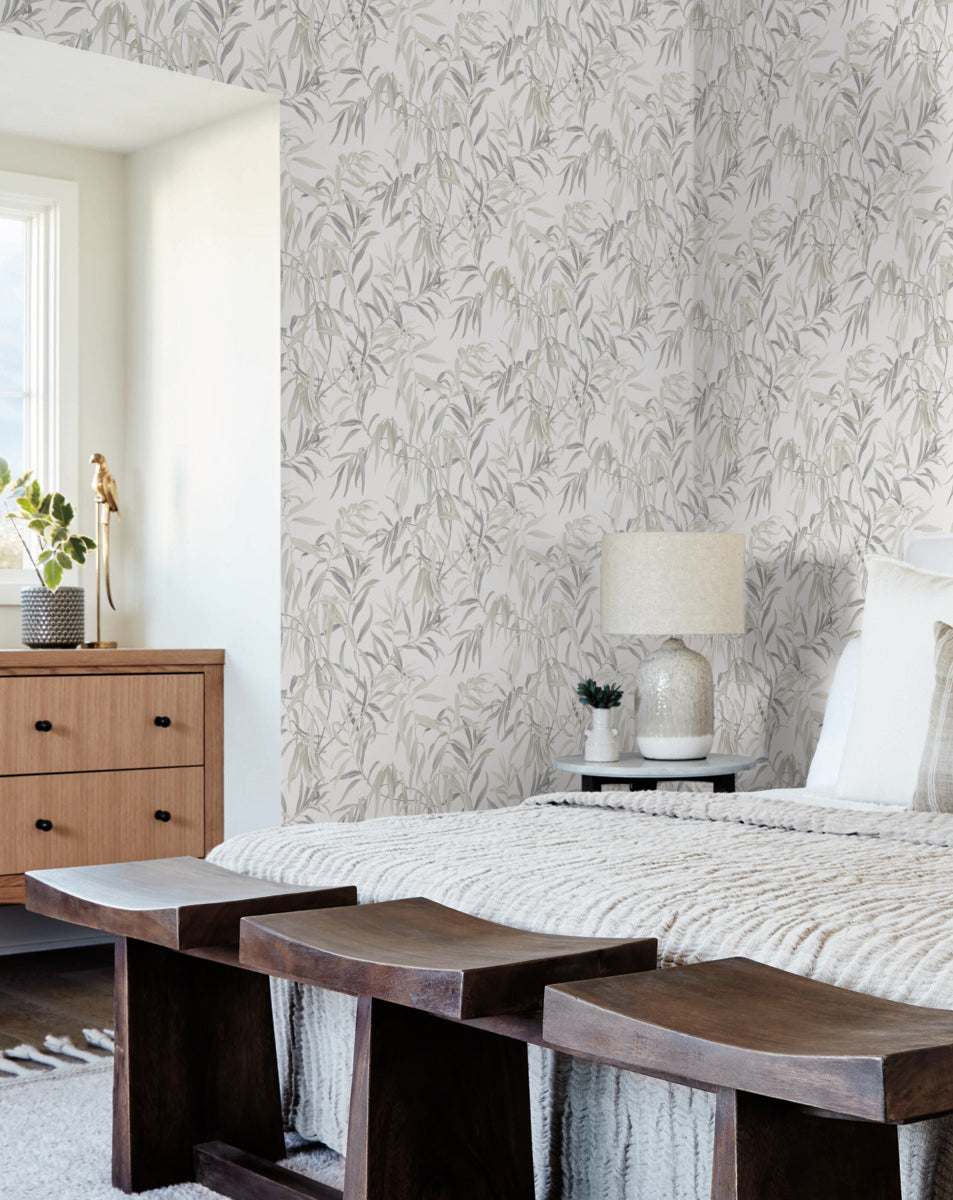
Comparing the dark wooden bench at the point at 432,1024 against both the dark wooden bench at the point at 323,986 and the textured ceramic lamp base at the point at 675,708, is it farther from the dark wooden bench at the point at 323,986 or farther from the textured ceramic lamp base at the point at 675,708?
the textured ceramic lamp base at the point at 675,708

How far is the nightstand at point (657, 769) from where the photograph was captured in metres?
3.49

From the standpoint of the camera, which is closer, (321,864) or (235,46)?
(321,864)

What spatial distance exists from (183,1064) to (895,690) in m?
1.42

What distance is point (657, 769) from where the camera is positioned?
11.5ft

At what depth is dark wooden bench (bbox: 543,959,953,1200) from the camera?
106cm

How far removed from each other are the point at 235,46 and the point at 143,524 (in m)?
1.26

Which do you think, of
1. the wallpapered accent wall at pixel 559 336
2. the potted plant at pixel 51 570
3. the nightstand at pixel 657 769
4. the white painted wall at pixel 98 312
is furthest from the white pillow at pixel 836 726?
the white painted wall at pixel 98 312

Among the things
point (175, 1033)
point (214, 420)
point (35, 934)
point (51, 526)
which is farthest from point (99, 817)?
point (175, 1033)

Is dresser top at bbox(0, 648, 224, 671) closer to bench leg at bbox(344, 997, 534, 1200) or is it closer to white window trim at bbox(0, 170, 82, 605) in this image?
white window trim at bbox(0, 170, 82, 605)

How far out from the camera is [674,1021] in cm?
119

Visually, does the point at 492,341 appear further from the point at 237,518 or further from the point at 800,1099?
the point at 800,1099

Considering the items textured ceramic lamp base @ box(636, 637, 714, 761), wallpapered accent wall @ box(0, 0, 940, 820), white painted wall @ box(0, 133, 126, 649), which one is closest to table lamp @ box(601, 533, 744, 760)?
textured ceramic lamp base @ box(636, 637, 714, 761)

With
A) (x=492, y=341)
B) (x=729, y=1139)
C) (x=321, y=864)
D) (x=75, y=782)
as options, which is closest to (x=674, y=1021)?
(x=729, y=1139)

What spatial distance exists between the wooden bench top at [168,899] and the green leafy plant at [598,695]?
1.72 m
